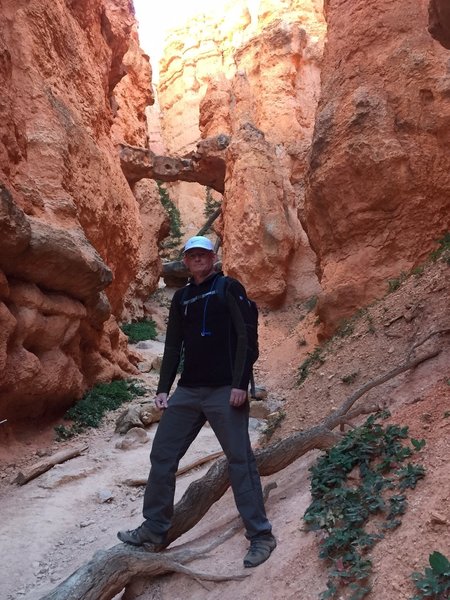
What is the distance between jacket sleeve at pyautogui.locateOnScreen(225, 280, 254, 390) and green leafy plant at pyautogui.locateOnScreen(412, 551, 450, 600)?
132 cm

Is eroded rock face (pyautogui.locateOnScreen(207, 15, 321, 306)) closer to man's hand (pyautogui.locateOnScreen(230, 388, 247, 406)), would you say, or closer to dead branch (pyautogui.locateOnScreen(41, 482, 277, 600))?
man's hand (pyautogui.locateOnScreen(230, 388, 247, 406))

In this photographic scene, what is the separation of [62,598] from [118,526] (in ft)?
7.18

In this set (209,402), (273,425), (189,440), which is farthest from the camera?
(273,425)

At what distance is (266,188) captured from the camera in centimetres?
1745

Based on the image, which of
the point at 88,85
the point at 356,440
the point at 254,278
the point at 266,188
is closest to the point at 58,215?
the point at 88,85

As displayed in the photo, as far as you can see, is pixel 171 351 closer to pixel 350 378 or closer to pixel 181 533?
pixel 181 533

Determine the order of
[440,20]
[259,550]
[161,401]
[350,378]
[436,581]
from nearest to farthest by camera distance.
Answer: [436,581]
[259,550]
[161,401]
[440,20]
[350,378]

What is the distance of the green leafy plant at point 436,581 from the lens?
1.92 m

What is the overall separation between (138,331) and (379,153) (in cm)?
1127

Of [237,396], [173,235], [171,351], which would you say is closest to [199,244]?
[171,351]

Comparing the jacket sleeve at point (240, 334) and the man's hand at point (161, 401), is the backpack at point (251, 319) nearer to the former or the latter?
the jacket sleeve at point (240, 334)

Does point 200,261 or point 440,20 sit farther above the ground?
point 440,20

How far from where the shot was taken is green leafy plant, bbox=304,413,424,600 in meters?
2.32

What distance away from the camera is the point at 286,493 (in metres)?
3.70
